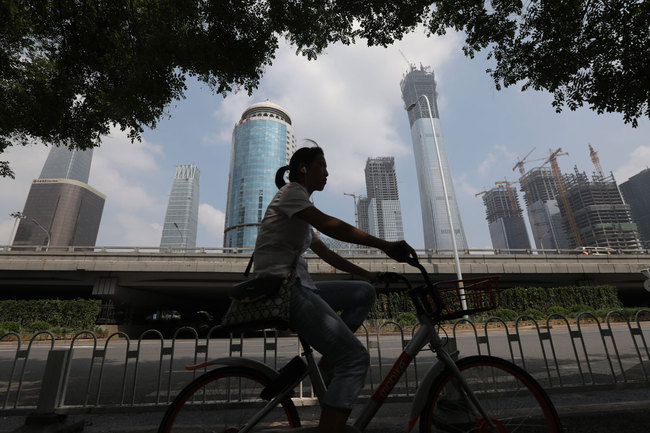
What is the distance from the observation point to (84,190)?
128125mm

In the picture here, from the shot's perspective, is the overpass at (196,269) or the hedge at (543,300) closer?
the hedge at (543,300)

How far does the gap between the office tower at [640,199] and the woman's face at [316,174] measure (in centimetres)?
20410

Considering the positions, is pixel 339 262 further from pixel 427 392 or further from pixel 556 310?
pixel 556 310

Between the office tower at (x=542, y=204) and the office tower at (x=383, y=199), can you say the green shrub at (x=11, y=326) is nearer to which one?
the office tower at (x=383, y=199)

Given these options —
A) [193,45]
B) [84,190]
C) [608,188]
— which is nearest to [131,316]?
[193,45]

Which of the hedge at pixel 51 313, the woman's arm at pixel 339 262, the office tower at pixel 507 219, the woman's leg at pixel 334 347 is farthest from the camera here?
the office tower at pixel 507 219

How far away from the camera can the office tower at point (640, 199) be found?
496ft

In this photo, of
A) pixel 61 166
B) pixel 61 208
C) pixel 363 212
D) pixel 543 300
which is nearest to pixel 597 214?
pixel 363 212

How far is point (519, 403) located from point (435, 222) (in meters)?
186

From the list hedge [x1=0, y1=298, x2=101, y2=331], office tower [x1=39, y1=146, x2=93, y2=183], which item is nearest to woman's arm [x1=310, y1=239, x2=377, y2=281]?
hedge [x1=0, y1=298, x2=101, y2=331]

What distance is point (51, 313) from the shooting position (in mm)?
19219

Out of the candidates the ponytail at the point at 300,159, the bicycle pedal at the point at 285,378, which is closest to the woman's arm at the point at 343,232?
the ponytail at the point at 300,159

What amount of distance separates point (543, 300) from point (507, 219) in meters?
192

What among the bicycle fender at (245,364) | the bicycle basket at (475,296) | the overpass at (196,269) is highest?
the overpass at (196,269)
